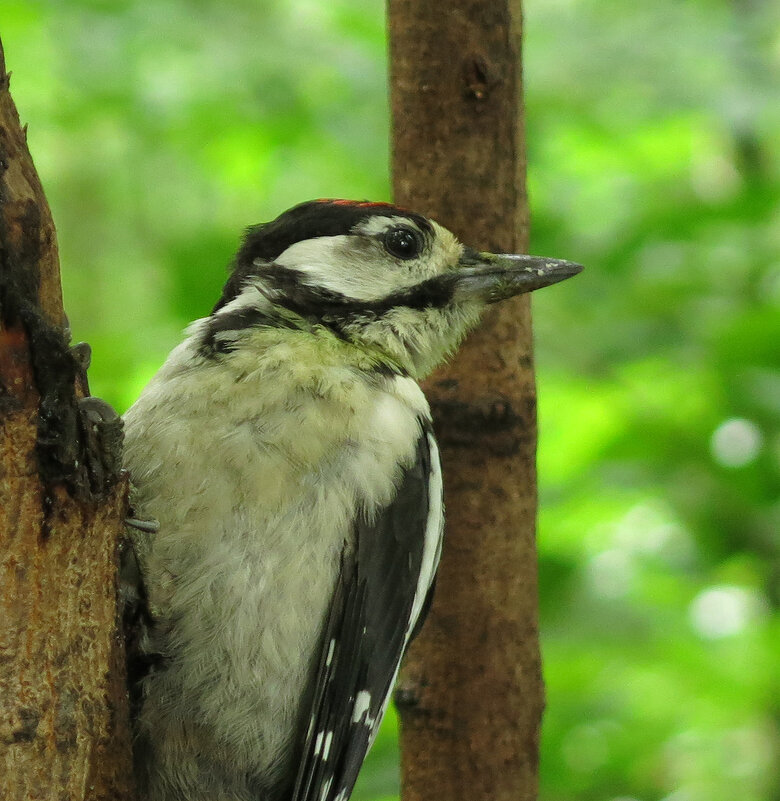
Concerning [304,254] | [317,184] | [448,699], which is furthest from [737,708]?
[317,184]

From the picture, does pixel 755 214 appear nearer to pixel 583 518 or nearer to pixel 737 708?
pixel 583 518

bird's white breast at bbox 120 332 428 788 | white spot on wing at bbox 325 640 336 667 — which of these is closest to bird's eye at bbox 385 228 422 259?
bird's white breast at bbox 120 332 428 788

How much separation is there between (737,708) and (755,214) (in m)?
1.68

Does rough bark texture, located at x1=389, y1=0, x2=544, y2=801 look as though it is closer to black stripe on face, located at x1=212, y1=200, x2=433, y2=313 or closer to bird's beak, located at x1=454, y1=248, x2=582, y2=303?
bird's beak, located at x1=454, y1=248, x2=582, y2=303

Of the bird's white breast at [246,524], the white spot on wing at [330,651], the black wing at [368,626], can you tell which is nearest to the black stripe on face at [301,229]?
the bird's white breast at [246,524]

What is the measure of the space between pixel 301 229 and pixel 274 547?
891 mm

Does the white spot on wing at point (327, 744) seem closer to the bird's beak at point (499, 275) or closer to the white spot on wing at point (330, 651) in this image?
the white spot on wing at point (330, 651)

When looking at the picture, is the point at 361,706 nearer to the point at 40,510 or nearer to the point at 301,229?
the point at 40,510

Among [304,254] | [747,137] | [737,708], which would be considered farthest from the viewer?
[747,137]

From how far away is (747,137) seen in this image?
14.2 feet

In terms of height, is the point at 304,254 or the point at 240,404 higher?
the point at 304,254

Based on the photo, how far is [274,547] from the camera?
206cm

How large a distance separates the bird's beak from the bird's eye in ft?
0.38

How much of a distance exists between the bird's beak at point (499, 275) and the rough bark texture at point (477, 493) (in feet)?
0.48
